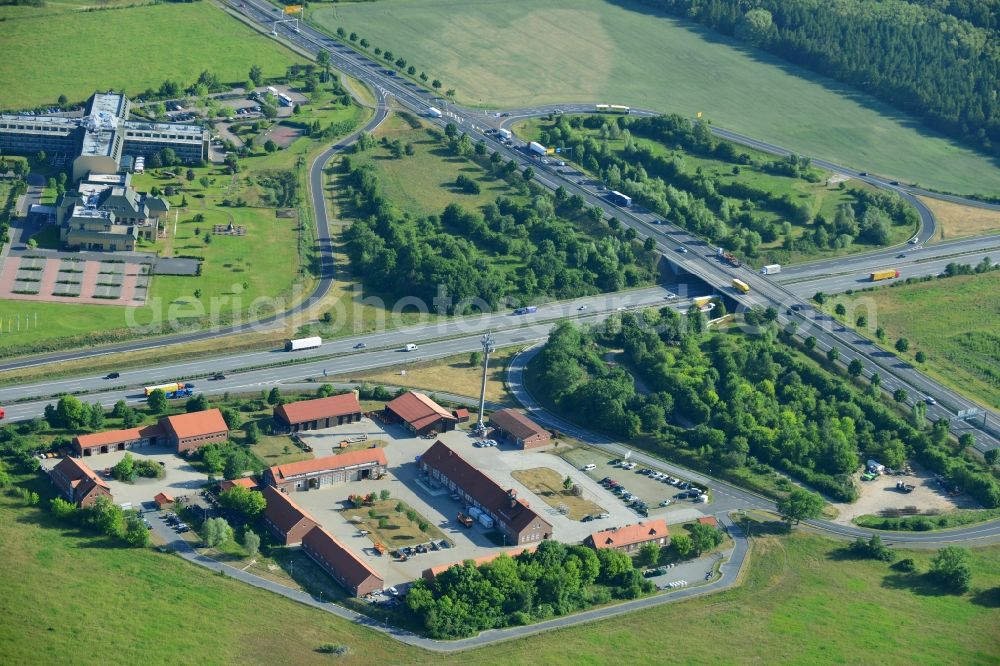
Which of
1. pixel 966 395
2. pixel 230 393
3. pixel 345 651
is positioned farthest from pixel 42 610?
pixel 966 395

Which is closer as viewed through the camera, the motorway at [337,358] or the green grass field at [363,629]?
the green grass field at [363,629]

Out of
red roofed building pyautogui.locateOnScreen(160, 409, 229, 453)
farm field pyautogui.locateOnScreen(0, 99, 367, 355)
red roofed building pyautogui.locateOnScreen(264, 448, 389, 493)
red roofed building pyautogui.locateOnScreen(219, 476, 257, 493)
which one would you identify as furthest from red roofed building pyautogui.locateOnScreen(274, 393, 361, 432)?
farm field pyautogui.locateOnScreen(0, 99, 367, 355)

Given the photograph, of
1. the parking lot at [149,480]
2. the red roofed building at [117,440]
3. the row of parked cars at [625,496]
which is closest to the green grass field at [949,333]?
the row of parked cars at [625,496]

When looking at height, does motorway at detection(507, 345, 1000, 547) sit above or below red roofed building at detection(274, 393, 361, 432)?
above

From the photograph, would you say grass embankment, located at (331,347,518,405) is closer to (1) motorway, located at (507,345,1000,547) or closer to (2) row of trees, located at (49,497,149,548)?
(1) motorway, located at (507,345,1000,547)

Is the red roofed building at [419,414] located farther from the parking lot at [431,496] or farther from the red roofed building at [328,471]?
the red roofed building at [328,471]

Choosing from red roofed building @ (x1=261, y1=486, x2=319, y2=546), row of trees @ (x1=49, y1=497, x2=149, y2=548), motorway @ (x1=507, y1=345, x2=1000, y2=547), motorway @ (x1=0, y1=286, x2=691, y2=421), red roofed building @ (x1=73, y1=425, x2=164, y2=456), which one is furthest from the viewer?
motorway @ (x1=0, y1=286, x2=691, y2=421)
